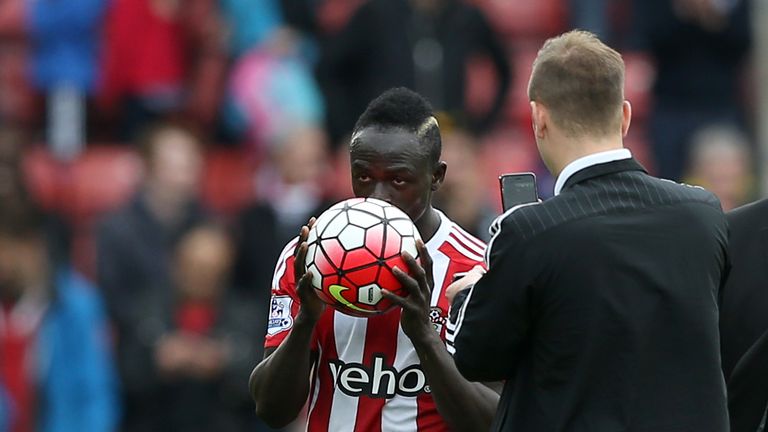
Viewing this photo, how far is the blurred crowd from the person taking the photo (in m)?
10.3

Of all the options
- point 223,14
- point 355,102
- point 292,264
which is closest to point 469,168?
point 355,102

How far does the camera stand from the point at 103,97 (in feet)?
38.8

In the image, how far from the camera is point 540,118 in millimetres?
4711

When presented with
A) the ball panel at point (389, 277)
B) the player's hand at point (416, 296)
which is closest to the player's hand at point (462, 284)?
the player's hand at point (416, 296)

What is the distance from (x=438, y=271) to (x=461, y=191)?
4489 millimetres

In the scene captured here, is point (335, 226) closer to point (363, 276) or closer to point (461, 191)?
point (363, 276)

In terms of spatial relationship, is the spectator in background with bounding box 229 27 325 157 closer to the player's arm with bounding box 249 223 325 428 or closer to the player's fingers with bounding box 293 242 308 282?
the player's arm with bounding box 249 223 325 428

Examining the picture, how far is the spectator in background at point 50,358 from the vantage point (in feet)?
33.8

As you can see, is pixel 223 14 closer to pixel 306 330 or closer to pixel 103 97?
pixel 103 97

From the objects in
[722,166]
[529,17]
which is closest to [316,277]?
[722,166]

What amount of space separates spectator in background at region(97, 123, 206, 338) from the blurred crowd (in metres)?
0.02

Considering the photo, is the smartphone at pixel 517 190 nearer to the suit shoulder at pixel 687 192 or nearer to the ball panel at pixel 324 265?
the suit shoulder at pixel 687 192

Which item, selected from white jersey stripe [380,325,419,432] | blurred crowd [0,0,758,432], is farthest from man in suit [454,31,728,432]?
blurred crowd [0,0,758,432]

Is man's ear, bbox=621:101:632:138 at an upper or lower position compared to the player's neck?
upper
